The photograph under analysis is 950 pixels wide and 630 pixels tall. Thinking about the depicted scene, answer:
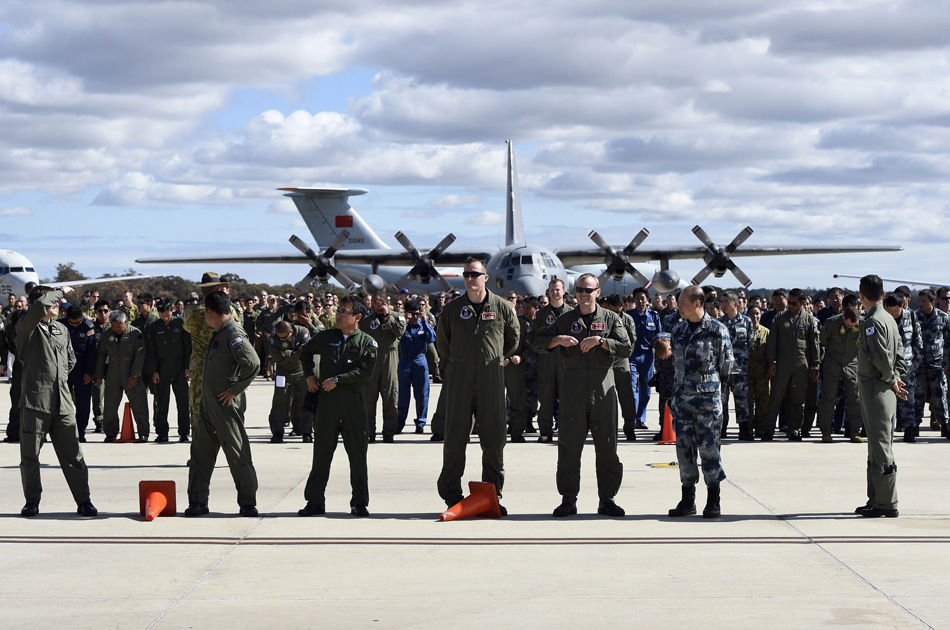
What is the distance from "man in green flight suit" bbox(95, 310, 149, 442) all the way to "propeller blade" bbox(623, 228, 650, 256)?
2193cm

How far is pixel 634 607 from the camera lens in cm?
566

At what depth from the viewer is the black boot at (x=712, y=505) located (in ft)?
27.0

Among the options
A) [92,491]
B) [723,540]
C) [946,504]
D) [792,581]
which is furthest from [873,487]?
[92,491]

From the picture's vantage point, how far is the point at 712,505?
27.1 ft

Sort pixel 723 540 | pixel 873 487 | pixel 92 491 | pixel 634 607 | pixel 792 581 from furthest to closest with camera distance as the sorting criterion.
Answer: pixel 92 491 → pixel 873 487 → pixel 723 540 → pixel 792 581 → pixel 634 607

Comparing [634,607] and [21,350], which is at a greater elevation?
[21,350]

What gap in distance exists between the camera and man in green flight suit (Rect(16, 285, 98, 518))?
8.17m

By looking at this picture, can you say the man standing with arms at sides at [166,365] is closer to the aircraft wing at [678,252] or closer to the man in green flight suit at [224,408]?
the man in green flight suit at [224,408]

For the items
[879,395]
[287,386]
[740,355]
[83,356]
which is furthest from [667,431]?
[83,356]

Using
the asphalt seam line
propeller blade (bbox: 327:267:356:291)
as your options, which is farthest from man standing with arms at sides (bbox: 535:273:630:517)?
propeller blade (bbox: 327:267:356:291)

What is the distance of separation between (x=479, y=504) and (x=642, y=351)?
6.75 metres

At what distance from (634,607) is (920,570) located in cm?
195

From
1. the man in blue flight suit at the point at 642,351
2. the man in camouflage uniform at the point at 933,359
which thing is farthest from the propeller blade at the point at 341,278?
the man in camouflage uniform at the point at 933,359

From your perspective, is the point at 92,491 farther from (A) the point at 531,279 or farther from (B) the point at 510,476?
(A) the point at 531,279
